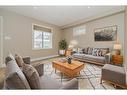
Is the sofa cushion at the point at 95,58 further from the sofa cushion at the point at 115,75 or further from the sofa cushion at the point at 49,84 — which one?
the sofa cushion at the point at 49,84

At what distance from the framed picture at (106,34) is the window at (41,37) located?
10.5 feet

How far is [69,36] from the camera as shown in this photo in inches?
282

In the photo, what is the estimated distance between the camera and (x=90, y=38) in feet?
18.7

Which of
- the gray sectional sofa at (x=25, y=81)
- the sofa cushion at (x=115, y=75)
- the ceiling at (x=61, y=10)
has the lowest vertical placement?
the sofa cushion at (x=115, y=75)

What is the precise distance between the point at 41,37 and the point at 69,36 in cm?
226

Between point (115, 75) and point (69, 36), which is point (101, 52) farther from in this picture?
point (69, 36)

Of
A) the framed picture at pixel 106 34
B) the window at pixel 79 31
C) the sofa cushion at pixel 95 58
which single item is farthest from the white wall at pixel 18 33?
the framed picture at pixel 106 34

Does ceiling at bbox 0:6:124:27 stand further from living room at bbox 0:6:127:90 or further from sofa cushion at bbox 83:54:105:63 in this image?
sofa cushion at bbox 83:54:105:63

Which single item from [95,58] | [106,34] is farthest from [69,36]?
[95,58]

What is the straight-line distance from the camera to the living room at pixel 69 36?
10.3 ft

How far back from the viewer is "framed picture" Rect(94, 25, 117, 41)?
457 centimetres

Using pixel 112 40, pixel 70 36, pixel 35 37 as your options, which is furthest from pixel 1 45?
pixel 112 40

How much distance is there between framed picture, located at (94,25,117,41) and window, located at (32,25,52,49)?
10.5 feet

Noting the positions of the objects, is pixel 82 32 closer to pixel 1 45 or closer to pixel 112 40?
pixel 112 40
